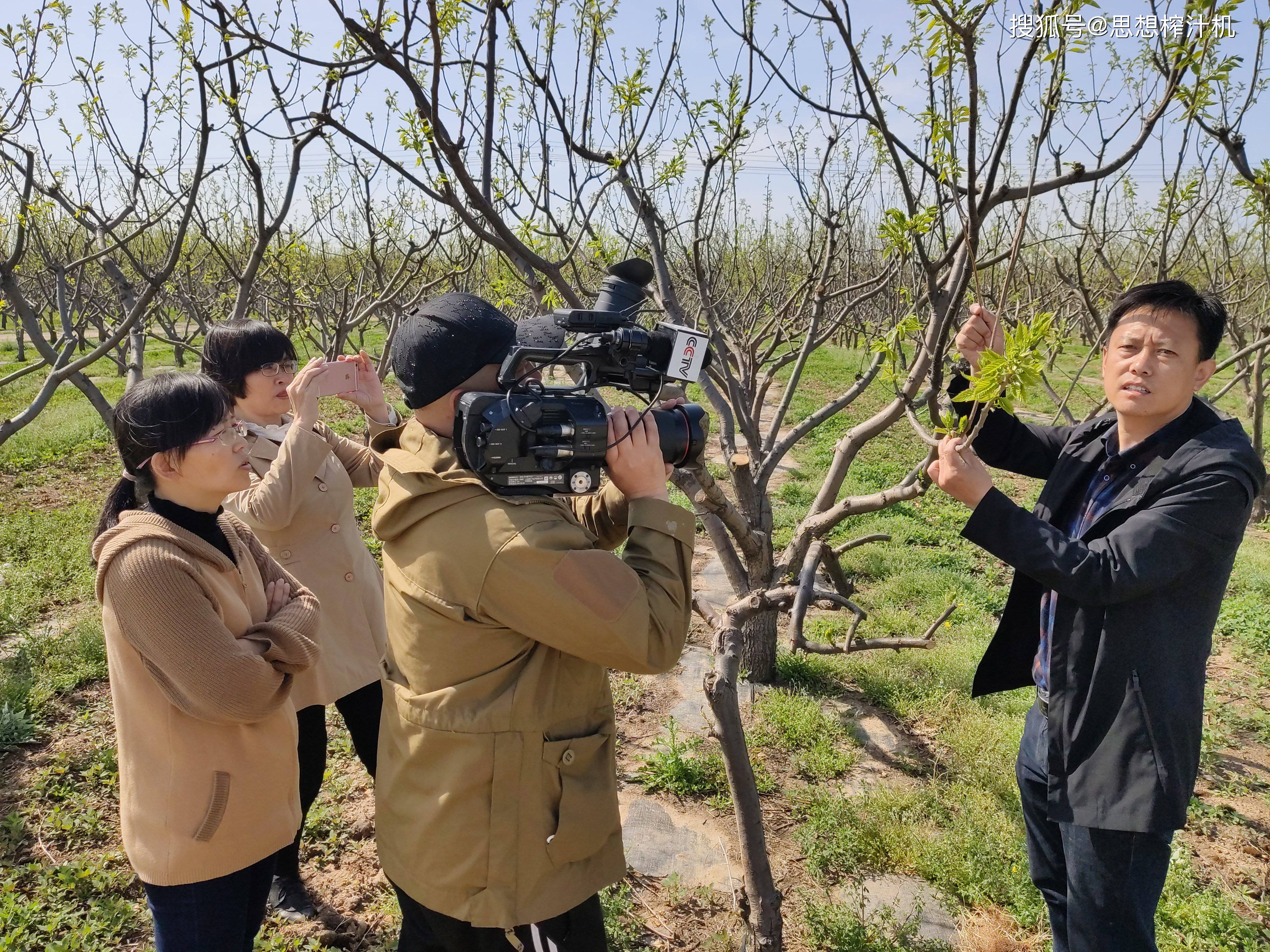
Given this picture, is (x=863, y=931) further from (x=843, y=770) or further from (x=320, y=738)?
(x=320, y=738)

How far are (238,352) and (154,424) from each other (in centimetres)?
77

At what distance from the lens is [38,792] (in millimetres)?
3129

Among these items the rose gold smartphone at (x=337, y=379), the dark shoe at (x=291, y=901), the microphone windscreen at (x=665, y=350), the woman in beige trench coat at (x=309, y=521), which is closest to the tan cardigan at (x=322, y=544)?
the woman in beige trench coat at (x=309, y=521)

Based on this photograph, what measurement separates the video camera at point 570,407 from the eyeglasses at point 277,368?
126 cm

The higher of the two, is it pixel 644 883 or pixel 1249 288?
pixel 1249 288

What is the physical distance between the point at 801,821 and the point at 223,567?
7.31ft

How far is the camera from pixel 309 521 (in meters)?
2.36

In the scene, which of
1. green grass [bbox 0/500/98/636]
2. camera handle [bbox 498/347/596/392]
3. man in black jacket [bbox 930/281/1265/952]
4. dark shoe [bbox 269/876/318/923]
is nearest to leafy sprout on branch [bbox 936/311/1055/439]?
man in black jacket [bbox 930/281/1265/952]

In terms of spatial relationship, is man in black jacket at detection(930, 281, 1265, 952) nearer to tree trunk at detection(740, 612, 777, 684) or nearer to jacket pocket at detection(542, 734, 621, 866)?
jacket pocket at detection(542, 734, 621, 866)

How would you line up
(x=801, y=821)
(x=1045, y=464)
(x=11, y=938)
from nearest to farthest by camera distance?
(x=1045, y=464), (x=11, y=938), (x=801, y=821)

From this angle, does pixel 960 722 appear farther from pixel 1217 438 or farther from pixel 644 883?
pixel 1217 438

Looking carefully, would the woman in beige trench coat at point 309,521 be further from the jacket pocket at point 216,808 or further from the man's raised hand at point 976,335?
the man's raised hand at point 976,335

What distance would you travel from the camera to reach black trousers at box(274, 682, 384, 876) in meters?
2.36

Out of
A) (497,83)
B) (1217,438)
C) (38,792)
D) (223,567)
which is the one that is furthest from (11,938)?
(497,83)
